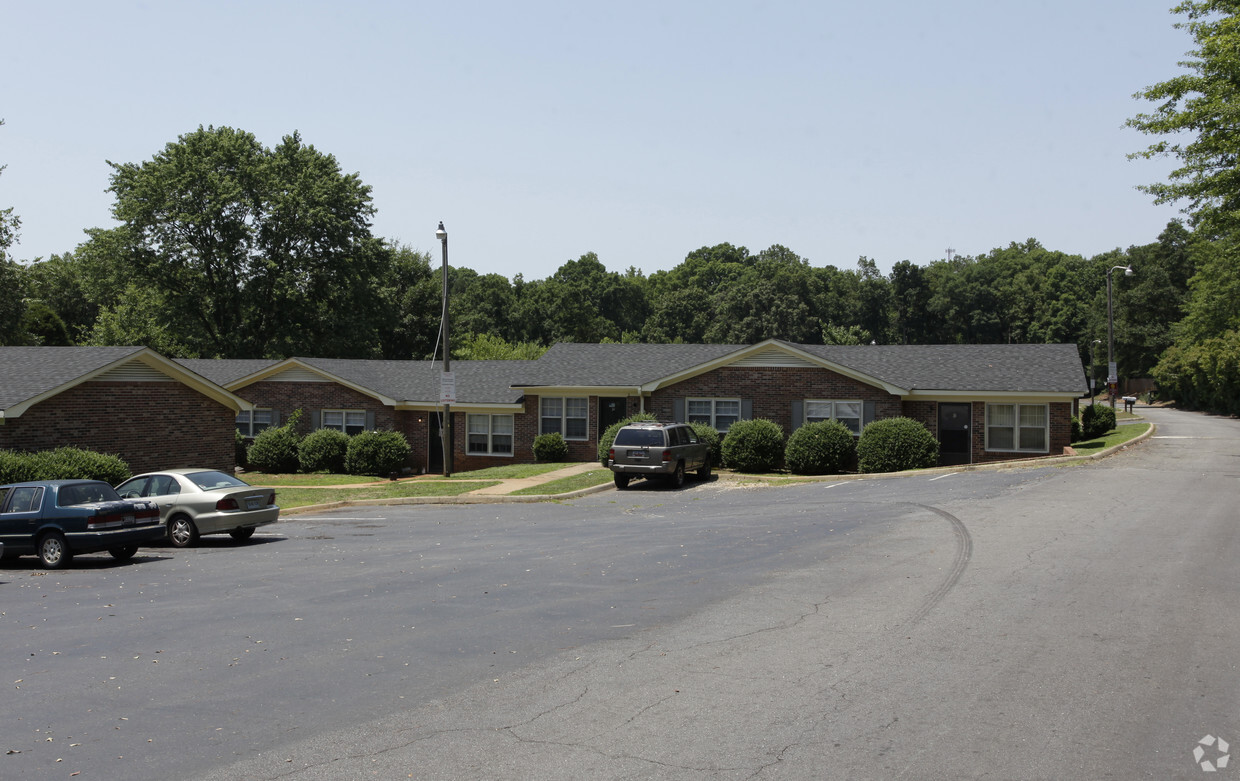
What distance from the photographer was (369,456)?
116 feet

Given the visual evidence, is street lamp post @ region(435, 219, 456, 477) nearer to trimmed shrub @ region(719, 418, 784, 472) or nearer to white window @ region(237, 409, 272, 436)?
trimmed shrub @ region(719, 418, 784, 472)

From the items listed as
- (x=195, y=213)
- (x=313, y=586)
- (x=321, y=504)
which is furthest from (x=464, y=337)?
(x=313, y=586)

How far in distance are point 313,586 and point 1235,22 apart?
26.3 metres

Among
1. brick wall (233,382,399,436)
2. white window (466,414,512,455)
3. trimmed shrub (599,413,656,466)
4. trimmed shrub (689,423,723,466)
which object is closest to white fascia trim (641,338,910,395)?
trimmed shrub (599,413,656,466)

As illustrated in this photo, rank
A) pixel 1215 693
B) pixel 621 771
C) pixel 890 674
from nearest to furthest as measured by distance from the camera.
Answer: pixel 621 771 → pixel 1215 693 → pixel 890 674

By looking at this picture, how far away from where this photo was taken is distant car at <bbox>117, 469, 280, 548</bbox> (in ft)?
60.9

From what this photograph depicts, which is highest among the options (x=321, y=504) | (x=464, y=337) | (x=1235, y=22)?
(x=1235, y=22)

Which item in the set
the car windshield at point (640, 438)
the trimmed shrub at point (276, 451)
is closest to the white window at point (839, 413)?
the car windshield at point (640, 438)

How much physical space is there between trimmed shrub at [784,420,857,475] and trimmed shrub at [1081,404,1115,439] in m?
14.0

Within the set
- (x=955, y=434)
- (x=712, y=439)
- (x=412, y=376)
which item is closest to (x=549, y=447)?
(x=712, y=439)

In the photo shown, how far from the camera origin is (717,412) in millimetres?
34750

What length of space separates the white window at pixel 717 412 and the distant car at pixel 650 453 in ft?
20.7

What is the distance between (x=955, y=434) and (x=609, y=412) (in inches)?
480

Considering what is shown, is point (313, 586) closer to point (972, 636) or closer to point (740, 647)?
point (740, 647)
